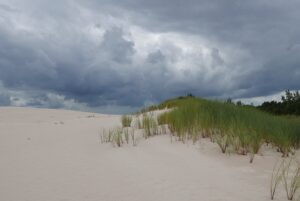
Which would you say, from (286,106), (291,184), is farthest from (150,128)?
(286,106)

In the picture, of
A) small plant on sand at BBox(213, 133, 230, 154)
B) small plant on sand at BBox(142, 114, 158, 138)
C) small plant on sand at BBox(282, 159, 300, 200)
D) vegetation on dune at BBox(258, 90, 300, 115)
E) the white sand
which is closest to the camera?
small plant on sand at BBox(282, 159, 300, 200)

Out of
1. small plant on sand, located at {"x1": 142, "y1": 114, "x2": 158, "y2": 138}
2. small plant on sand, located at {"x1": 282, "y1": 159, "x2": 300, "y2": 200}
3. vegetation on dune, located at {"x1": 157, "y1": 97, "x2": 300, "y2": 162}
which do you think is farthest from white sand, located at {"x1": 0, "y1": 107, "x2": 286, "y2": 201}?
small plant on sand, located at {"x1": 142, "y1": 114, "x2": 158, "y2": 138}

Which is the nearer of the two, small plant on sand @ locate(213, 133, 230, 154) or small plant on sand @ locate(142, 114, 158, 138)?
small plant on sand @ locate(213, 133, 230, 154)

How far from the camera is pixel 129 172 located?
4.50 metres

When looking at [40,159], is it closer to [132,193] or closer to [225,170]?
[132,193]

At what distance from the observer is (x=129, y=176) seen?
14.1ft

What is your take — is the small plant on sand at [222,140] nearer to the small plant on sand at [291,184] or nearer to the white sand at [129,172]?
the white sand at [129,172]

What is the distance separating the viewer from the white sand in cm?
364

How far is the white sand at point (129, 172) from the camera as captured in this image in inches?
143

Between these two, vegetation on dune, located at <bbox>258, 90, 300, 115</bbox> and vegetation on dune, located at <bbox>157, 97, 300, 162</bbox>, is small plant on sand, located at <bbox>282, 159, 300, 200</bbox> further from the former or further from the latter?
vegetation on dune, located at <bbox>258, 90, 300, 115</bbox>

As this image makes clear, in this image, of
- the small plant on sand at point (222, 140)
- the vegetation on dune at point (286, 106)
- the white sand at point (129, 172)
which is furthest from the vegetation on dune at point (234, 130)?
the vegetation on dune at point (286, 106)

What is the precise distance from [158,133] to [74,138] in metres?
1.60

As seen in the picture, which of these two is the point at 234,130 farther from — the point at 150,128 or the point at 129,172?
the point at 129,172

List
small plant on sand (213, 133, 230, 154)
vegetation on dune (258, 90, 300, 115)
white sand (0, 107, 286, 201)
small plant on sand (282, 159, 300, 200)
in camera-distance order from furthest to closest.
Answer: vegetation on dune (258, 90, 300, 115) < small plant on sand (213, 133, 230, 154) < white sand (0, 107, 286, 201) < small plant on sand (282, 159, 300, 200)
